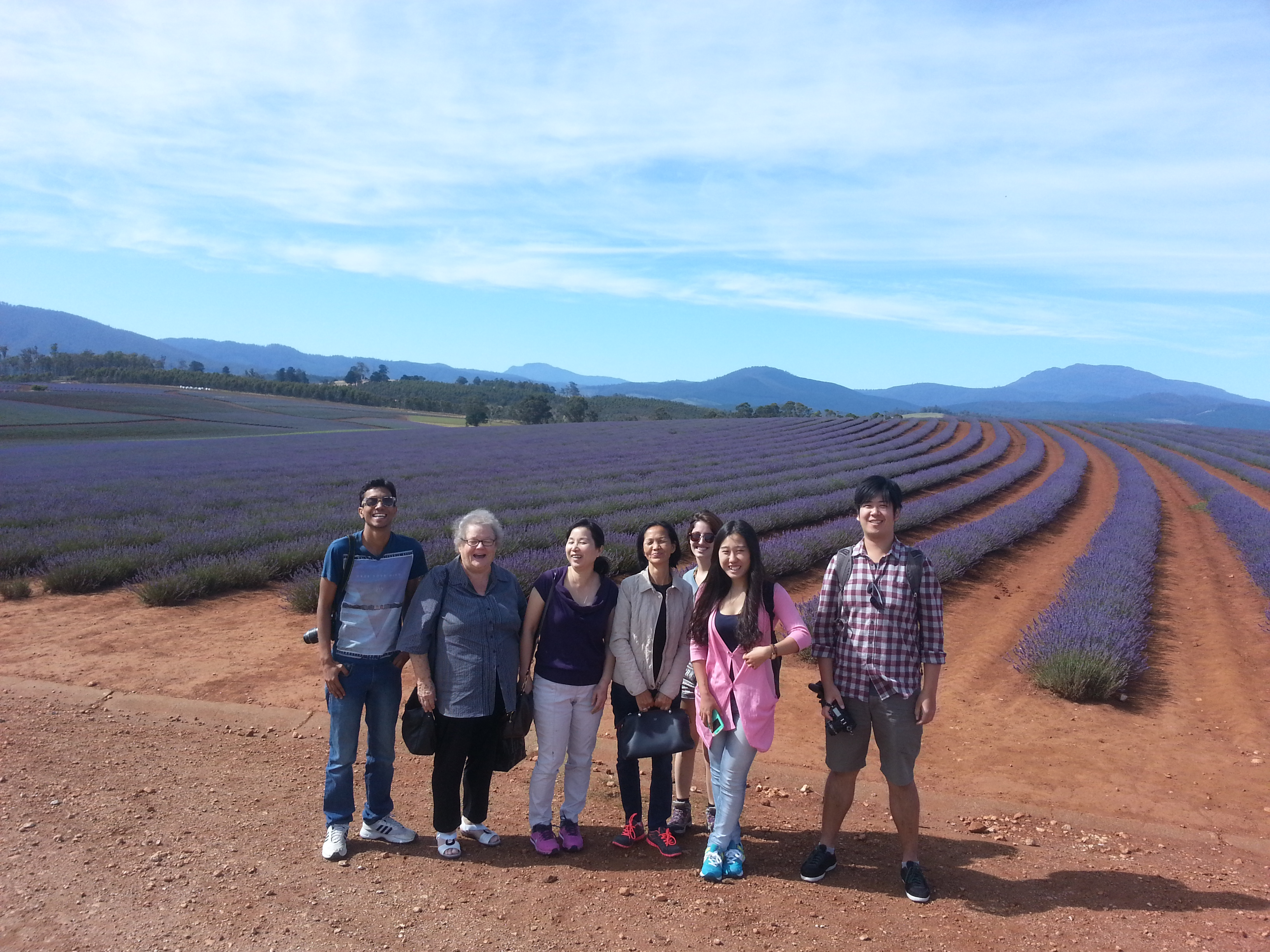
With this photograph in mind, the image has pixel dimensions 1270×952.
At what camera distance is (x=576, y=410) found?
214 ft

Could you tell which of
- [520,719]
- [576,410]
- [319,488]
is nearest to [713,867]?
[520,719]

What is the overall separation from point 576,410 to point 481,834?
2456 inches

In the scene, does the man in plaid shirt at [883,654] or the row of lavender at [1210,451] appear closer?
the man in plaid shirt at [883,654]

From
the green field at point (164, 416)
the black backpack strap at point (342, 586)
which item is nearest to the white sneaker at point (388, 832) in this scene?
A: the black backpack strap at point (342, 586)

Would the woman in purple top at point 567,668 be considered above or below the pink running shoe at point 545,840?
above

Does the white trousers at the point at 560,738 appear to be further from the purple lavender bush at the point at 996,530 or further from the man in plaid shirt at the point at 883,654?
the purple lavender bush at the point at 996,530

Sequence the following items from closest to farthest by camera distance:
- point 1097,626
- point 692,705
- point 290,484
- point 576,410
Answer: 1. point 692,705
2. point 1097,626
3. point 290,484
4. point 576,410

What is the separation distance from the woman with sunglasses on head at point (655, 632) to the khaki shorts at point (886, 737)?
0.65 meters

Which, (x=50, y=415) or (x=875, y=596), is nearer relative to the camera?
(x=875, y=596)

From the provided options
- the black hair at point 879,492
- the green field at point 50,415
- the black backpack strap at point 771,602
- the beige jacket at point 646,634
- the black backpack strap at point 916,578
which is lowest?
the green field at point 50,415

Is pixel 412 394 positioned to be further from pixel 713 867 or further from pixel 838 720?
pixel 838 720

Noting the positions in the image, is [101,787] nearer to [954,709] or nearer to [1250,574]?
[954,709]

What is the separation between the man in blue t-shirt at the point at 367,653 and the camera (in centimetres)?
315

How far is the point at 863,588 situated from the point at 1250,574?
8491 millimetres
